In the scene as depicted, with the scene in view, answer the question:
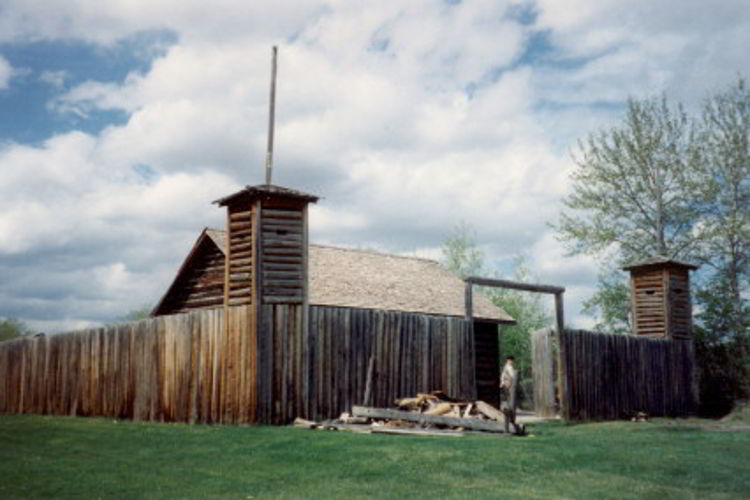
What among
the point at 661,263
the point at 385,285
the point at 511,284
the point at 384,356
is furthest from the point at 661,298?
the point at 384,356

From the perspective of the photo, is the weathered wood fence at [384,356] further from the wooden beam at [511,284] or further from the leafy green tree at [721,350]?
the leafy green tree at [721,350]

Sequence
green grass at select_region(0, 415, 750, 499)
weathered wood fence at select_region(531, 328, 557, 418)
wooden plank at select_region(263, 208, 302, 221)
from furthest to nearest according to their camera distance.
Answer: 1. weathered wood fence at select_region(531, 328, 557, 418)
2. wooden plank at select_region(263, 208, 302, 221)
3. green grass at select_region(0, 415, 750, 499)

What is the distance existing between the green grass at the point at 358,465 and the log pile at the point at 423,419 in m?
→ 0.81

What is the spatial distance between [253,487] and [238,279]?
827 cm

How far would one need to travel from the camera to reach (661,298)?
82.5ft

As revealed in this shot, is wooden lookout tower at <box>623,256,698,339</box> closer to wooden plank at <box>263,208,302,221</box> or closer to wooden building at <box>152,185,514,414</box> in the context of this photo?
wooden building at <box>152,185,514,414</box>

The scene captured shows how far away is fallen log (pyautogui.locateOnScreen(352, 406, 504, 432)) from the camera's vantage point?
570 inches

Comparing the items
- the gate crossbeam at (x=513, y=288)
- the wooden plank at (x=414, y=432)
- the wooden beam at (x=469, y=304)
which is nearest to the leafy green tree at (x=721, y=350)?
the gate crossbeam at (x=513, y=288)

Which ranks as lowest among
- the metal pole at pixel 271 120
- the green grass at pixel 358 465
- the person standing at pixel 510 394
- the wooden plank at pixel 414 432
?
the green grass at pixel 358 465

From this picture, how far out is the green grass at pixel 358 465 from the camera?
29.3 ft

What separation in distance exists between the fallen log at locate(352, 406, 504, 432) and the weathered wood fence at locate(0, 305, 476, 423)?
1143mm

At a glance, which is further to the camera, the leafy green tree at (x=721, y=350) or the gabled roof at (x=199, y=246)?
the leafy green tree at (x=721, y=350)

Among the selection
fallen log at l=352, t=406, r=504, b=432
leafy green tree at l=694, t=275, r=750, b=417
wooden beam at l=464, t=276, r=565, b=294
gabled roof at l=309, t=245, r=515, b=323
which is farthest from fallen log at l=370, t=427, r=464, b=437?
leafy green tree at l=694, t=275, r=750, b=417

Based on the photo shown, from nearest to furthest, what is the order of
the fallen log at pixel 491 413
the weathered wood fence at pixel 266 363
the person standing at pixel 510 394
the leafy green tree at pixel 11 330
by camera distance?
the person standing at pixel 510 394 → the fallen log at pixel 491 413 → the weathered wood fence at pixel 266 363 → the leafy green tree at pixel 11 330
